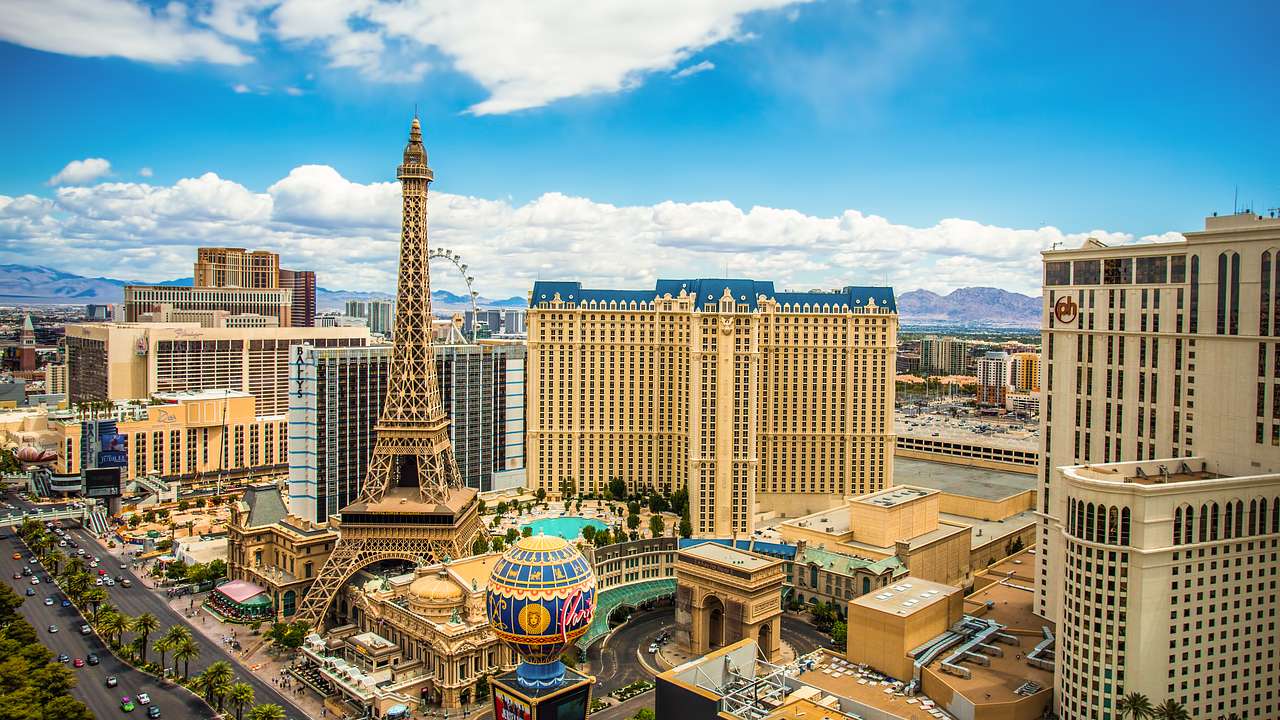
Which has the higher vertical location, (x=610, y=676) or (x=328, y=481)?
(x=328, y=481)

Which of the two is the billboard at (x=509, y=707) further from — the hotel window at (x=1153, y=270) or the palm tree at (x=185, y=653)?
the hotel window at (x=1153, y=270)

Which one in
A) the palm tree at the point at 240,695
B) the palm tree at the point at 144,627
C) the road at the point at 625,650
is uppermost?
the palm tree at the point at 144,627

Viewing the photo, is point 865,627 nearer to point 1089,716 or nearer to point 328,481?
point 1089,716

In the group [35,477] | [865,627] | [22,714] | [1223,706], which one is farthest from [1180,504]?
[35,477]

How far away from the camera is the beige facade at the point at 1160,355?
66.6 metres

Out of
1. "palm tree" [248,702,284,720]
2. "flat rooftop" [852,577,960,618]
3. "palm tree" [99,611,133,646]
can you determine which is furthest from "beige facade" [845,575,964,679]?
"palm tree" [99,611,133,646]

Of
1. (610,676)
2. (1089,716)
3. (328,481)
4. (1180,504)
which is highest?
(1180,504)

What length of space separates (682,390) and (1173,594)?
81.0 metres

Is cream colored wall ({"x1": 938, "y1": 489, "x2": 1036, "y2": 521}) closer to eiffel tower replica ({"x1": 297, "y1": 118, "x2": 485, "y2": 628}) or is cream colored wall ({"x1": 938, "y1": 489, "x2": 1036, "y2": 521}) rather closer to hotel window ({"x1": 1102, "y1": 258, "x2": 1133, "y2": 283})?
hotel window ({"x1": 1102, "y1": 258, "x2": 1133, "y2": 283})

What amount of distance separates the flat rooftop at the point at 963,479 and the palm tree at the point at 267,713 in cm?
10261

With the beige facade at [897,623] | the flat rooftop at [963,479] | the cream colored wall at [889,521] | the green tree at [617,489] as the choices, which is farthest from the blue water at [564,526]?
the flat rooftop at [963,479]

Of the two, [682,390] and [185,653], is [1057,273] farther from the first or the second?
[185,653]

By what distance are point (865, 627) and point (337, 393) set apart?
77898mm

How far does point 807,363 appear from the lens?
134250 millimetres
